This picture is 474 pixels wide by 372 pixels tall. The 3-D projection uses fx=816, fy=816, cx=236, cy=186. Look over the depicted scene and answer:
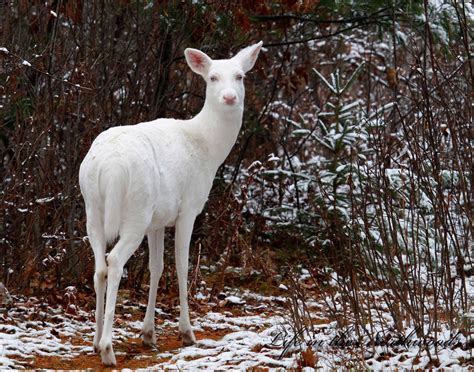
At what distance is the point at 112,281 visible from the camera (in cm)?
579

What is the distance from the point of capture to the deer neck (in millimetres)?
6871

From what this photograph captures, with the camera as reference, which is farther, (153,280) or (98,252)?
(153,280)

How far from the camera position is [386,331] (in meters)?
5.89

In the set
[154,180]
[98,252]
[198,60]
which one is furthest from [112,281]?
[198,60]

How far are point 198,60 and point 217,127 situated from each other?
623 millimetres

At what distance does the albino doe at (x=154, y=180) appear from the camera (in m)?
5.82

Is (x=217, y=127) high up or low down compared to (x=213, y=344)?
up

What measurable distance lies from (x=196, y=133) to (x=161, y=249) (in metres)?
1.02

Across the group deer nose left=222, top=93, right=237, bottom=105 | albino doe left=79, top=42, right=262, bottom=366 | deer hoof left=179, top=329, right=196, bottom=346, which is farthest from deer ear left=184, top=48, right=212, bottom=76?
deer hoof left=179, top=329, right=196, bottom=346

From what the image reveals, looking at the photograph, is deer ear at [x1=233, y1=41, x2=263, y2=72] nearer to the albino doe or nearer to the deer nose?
the albino doe

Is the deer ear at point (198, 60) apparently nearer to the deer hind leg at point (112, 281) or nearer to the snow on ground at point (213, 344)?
the deer hind leg at point (112, 281)

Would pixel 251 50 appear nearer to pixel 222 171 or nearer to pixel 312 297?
pixel 312 297

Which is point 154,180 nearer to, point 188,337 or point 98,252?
point 98,252

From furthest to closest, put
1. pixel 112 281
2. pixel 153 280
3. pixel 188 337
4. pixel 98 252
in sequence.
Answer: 1. pixel 153 280
2. pixel 188 337
3. pixel 98 252
4. pixel 112 281
